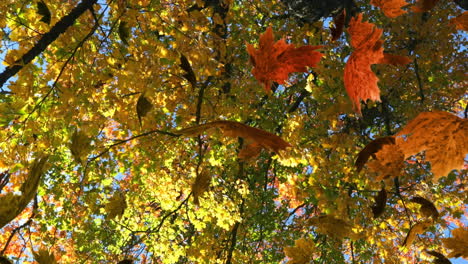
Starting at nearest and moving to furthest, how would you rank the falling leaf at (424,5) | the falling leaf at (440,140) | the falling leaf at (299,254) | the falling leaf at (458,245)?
1. the falling leaf at (440,140)
2. the falling leaf at (424,5)
3. the falling leaf at (458,245)
4. the falling leaf at (299,254)

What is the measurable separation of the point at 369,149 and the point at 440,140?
58 cm

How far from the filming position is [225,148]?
199 inches

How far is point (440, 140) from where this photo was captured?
1547mm

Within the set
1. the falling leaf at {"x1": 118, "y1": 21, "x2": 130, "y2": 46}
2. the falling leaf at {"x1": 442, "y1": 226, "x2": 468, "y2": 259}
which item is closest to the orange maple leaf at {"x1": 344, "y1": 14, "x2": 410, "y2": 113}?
the falling leaf at {"x1": 442, "y1": 226, "x2": 468, "y2": 259}

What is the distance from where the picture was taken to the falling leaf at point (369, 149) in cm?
198

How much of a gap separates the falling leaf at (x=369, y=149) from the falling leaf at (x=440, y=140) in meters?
0.41

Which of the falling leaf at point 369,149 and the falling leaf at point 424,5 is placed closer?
the falling leaf at point 424,5

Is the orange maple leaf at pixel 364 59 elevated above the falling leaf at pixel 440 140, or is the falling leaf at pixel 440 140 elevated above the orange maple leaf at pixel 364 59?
the orange maple leaf at pixel 364 59

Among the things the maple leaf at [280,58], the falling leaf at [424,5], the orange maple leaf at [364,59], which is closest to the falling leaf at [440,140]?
the orange maple leaf at [364,59]

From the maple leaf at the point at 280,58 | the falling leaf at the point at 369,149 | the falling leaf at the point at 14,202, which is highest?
the maple leaf at the point at 280,58

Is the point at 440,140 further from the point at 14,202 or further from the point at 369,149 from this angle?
the point at 14,202

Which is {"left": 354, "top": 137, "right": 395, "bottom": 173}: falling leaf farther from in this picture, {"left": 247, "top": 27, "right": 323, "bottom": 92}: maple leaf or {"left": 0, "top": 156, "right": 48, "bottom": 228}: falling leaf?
{"left": 0, "top": 156, "right": 48, "bottom": 228}: falling leaf

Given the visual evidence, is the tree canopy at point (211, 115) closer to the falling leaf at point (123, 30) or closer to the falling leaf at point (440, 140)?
the falling leaf at point (123, 30)

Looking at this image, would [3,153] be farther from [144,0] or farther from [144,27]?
[144,0]
